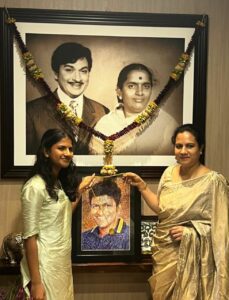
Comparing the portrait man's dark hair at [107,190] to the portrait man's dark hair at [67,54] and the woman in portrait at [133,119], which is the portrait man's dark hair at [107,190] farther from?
the portrait man's dark hair at [67,54]

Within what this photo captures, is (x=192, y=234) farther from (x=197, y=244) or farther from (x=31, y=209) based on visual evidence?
(x=31, y=209)

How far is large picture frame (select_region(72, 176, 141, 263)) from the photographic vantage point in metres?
2.59

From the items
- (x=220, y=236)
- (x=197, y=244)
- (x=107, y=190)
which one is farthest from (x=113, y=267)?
(x=220, y=236)

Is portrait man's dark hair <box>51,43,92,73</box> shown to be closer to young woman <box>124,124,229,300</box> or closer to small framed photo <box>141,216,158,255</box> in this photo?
A: young woman <box>124,124,229,300</box>

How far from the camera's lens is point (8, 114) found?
2590 mm

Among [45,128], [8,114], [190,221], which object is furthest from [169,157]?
[8,114]

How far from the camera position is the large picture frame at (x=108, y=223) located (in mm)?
2594

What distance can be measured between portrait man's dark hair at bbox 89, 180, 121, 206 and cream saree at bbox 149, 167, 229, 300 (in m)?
0.37

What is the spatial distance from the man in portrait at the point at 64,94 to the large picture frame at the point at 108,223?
1.39ft

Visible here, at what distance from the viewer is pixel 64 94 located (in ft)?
8.63

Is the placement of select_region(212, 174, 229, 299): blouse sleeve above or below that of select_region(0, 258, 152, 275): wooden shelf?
above

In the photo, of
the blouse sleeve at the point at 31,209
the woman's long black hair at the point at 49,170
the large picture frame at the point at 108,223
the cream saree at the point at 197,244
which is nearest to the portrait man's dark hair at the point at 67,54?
the woman's long black hair at the point at 49,170

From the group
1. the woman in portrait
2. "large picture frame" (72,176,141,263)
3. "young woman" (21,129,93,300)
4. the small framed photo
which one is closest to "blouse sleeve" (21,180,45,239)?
"young woman" (21,129,93,300)

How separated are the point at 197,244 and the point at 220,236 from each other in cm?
13
